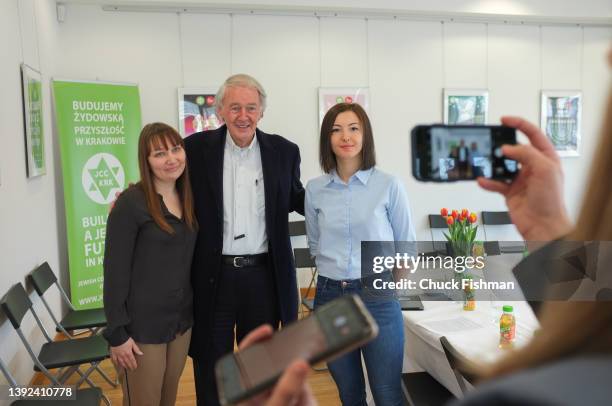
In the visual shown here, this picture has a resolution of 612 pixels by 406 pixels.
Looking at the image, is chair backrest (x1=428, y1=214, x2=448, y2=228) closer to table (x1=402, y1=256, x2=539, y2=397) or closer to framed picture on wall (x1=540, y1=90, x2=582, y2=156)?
framed picture on wall (x1=540, y1=90, x2=582, y2=156)

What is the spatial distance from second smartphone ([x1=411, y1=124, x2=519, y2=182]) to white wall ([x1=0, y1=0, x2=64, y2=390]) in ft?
9.19

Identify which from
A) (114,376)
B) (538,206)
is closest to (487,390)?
(538,206)

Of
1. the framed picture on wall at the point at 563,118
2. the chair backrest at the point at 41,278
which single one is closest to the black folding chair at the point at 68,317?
the chair backrest at the point at 41,278

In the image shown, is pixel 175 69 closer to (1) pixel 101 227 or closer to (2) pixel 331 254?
(1) pixel 101 227

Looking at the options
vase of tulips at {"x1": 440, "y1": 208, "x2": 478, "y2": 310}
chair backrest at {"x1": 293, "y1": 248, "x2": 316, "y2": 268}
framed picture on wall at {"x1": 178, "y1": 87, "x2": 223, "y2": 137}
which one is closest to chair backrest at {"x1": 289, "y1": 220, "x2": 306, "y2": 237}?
chair backrest at {"x1": 293, "y1": 248, "x2": 316, "y2": 268}

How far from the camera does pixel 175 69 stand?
5508 mm

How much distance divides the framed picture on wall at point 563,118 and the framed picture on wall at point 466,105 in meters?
0.84

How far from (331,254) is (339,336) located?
61.6 inches

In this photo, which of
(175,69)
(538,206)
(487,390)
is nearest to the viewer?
(487,390)

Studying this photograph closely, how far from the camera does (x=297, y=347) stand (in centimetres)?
76

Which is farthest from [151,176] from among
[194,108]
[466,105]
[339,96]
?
[466,105]

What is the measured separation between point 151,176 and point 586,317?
80.5 inches

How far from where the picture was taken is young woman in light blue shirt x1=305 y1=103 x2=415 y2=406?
88.4 inches

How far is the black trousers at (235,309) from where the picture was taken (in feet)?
7.64
